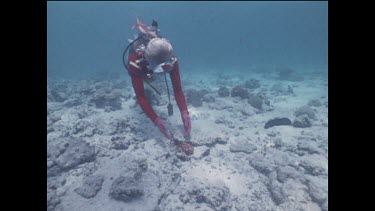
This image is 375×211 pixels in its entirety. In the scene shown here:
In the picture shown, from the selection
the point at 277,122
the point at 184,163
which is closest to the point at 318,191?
the point at 184,163

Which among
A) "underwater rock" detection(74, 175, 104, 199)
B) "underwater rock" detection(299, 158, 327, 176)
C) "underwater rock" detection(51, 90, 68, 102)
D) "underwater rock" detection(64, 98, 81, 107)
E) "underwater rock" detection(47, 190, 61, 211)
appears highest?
"underwater rock" detection(51, 90, 68, 102)

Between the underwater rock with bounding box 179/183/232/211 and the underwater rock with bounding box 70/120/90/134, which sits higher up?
the underwater rock with bounding box 70/120/90/134

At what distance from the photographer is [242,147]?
20.0 ft

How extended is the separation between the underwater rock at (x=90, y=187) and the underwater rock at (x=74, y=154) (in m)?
0.65

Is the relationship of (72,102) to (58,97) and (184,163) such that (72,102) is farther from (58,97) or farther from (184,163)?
(184,163)

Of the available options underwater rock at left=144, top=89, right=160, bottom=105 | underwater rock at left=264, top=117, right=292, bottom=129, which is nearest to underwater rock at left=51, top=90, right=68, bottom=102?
underwater rock at left=144, top=89, right=160, bottom=105

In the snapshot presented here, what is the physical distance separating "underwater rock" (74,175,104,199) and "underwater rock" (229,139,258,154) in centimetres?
306

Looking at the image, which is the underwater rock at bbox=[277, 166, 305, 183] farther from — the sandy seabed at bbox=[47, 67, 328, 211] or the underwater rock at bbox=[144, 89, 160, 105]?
the underwater rock at bbox=[144, 89, 160, 105]

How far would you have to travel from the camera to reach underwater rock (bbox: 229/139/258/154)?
19.8 ft

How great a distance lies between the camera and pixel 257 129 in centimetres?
741

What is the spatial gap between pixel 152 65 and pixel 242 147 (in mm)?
2916
